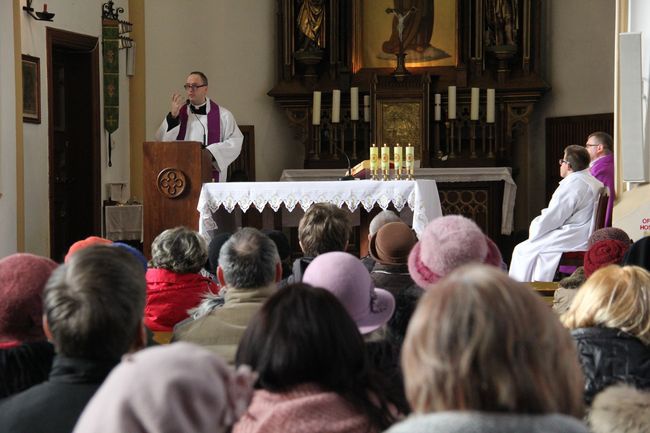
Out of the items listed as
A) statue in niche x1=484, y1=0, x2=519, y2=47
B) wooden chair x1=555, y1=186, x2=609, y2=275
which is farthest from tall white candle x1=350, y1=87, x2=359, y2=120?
wooden chair x1=555, y1=186, x2=609, y2=275

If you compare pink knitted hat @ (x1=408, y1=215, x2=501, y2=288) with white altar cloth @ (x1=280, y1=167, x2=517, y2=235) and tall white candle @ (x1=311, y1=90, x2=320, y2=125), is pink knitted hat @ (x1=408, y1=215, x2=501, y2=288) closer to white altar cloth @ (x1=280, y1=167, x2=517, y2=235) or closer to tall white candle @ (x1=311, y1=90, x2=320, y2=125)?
white altar cloth @ (x1=280, y1=167, x2=517, y2=235)

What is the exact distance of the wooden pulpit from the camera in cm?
766

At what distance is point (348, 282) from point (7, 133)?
7761 mm

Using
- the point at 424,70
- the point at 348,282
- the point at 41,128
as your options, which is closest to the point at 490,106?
the point at 424,70

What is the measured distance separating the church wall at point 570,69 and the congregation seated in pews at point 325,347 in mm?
8906

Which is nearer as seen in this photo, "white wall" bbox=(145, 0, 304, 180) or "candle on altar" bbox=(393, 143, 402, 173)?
"candle on altar" bbox=(393, 143, 402, 173)

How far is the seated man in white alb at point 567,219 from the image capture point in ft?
27.0

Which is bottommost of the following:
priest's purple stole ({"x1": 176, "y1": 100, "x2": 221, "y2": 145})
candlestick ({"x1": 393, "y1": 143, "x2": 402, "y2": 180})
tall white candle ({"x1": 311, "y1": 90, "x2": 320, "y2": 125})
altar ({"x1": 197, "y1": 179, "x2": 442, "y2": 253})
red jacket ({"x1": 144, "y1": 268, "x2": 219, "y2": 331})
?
red jacket ({"x1": 144, "y1": 268, "x2": 219, "y2": 331})

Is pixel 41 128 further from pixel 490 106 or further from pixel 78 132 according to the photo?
pixel 490 106

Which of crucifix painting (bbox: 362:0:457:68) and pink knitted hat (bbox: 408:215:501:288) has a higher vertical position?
crucifix painting (bbox: 362:0:457:68)

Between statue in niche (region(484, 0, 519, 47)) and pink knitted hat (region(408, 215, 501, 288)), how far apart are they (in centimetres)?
948

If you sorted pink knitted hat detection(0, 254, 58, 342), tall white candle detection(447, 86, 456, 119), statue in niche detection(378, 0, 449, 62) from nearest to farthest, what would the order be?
pink knitted hat detection(0, 254, 58, 342) → tall white candle detection(447, 86, 456, 119) → statue in niche detection(378, 0, 449, 62)

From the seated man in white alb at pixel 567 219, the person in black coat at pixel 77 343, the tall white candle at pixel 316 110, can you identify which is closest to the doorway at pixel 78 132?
the tall white candle at pixel 316 110

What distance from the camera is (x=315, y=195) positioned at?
297 inches
